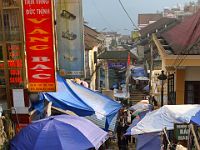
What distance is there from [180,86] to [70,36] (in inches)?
243

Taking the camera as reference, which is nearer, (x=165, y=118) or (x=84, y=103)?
(x=165, y=118)

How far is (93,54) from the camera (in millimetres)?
45125

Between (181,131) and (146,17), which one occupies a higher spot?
(146,17)

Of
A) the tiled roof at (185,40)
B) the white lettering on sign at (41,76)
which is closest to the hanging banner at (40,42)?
the white lettering on sign at (41,76)

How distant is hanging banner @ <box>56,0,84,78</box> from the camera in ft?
45.0

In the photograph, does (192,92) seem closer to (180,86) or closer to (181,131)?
(180,86)

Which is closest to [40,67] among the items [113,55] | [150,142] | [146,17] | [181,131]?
[150,142]

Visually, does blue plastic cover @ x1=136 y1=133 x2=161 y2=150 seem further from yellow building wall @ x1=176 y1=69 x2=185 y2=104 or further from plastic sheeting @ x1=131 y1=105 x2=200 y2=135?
yellow building wall @ x1=176 y1=69 x2=185 y2=104

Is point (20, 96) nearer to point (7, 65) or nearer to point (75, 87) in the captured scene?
point (7, 65)

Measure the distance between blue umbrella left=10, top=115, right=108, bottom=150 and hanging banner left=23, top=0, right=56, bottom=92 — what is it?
1.38 m

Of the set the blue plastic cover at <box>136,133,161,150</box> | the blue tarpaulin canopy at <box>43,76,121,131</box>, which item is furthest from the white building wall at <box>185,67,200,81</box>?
the blue plastic cover at <box>136,133,161,150</box>

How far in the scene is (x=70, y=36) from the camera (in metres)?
13.8

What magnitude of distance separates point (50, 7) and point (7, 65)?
234 cm

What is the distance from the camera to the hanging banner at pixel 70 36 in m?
13.7
